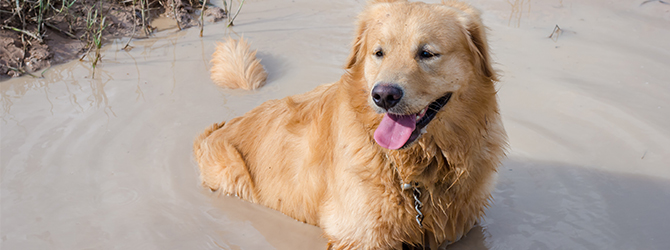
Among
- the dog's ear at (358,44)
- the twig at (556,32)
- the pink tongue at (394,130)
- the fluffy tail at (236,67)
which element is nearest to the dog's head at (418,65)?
the pink tongue at (394,130)

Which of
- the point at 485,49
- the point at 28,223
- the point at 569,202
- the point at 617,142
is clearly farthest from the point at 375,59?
the point at 28,223

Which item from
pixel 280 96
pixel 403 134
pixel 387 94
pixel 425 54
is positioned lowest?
pixel 280 96

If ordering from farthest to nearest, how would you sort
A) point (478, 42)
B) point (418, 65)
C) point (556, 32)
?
point (556, 32)
point (478, 42)
point (418, 65)

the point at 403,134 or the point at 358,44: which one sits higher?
the point at 358,44

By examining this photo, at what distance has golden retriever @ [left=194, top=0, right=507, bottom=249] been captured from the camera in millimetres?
2441

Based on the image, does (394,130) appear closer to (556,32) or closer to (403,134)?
(403,134)

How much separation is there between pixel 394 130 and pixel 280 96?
2.40m

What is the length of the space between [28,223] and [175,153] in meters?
1.17

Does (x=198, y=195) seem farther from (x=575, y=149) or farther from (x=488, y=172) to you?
(x=575, y=149)

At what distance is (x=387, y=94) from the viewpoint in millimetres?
2275

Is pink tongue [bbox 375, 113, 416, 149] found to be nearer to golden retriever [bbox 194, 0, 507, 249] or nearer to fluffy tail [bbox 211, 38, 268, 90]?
golden retriever [bbox 194, 0, 507, 249]

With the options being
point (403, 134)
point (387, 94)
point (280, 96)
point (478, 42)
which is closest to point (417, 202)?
point (403, 134)

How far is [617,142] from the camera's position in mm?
3859

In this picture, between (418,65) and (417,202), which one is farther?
(417,202)
